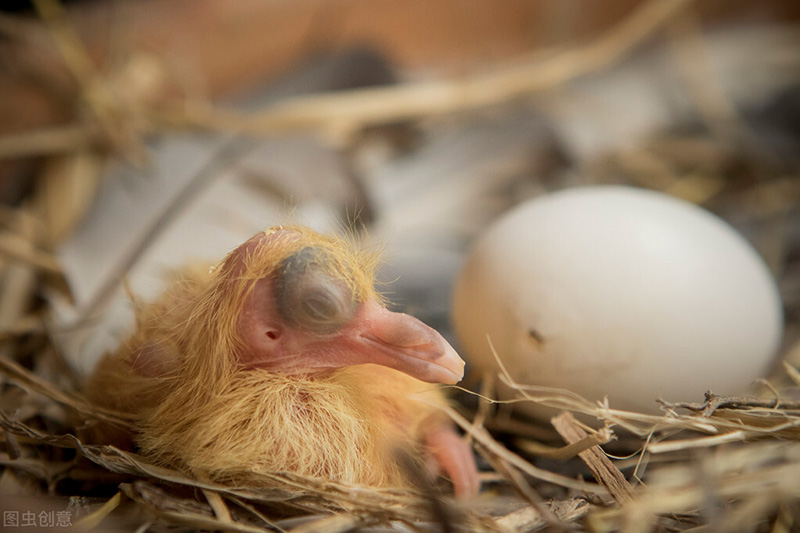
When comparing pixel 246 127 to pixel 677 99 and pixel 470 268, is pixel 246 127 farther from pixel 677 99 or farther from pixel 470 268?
pixel 677 99

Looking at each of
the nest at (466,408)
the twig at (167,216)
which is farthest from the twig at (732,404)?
the twig at (167,216)

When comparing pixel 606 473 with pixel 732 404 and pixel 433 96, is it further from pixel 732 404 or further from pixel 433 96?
pixel 433 96

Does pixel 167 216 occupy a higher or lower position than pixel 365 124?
lower

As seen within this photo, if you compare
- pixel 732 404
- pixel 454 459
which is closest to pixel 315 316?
pixel 454 459

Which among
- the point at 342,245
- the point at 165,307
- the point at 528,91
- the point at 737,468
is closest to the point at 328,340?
the point at 342,245

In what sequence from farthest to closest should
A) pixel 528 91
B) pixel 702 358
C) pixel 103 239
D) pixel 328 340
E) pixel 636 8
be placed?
pixel 636 8 < pixel 528 91 < pixel 103 239 < pixel 702 358 < pixel 328 340

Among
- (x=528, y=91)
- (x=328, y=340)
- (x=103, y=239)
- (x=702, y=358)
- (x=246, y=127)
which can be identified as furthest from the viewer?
(x=528, y=91)

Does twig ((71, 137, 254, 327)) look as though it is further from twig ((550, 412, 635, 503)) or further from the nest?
twig ((550, 412, 635, 503))

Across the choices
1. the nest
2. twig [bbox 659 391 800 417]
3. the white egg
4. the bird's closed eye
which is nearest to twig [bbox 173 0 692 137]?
the nest
